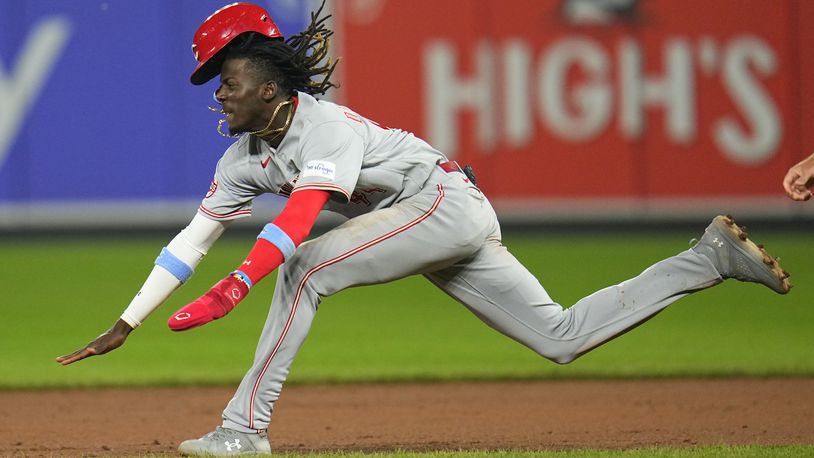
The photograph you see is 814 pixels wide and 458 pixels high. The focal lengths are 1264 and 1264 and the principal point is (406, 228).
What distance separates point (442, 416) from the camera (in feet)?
19.3

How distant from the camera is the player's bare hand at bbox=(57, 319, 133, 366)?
4.32m

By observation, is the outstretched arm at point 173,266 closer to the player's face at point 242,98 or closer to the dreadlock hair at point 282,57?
the player's face at point 242,98

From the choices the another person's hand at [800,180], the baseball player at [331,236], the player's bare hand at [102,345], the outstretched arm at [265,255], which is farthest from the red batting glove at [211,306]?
the another person's hand at [800,180]

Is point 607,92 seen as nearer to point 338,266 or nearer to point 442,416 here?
point 442,416

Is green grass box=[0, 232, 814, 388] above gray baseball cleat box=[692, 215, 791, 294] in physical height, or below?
below

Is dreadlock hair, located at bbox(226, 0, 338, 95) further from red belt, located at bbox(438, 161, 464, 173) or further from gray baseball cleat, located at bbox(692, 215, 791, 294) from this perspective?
gray baseball cleat, located at bbox(692, 215, 791, 294)

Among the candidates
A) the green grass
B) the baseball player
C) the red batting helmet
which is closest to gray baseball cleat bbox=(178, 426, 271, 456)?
the baseball player

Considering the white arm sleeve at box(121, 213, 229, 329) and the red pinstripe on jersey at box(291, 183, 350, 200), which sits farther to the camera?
the white arm sleeve at box(121, 213, 229, 329)

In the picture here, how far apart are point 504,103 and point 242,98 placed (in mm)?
8843

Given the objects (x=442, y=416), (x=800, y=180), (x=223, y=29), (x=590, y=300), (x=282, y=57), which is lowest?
(x=442, y=416)

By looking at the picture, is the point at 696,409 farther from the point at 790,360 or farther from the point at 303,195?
the point at 303,195

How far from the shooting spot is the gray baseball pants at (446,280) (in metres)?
4.43

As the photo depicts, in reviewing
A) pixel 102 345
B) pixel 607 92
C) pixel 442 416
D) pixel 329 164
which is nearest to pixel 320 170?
pixel 329 164

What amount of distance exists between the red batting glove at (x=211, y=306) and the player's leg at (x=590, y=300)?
100cm
